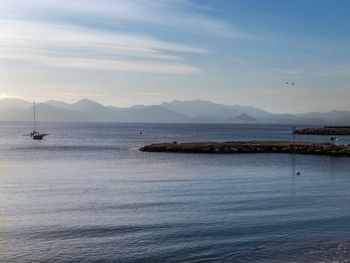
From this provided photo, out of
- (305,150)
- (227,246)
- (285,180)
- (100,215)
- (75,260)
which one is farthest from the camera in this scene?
(305,150)

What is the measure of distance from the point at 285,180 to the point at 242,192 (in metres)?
10.5

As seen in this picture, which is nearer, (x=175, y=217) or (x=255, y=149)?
(x=175, y=217)

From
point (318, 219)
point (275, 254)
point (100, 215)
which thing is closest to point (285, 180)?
point (318, 219)

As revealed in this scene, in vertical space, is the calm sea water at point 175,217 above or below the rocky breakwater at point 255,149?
below

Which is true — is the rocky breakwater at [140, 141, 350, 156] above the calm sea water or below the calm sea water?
above

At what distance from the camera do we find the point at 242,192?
38.2 m

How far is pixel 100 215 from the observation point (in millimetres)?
29359

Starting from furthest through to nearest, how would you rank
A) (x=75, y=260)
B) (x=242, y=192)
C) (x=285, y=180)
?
(x=285, y=180), (x=242, y=192), (x=75, y=260)

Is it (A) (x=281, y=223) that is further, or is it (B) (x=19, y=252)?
(A) (x=281, y=223)

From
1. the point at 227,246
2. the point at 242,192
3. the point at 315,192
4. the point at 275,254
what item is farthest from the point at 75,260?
the point at 315,192

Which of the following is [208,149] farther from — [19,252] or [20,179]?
[19,252]

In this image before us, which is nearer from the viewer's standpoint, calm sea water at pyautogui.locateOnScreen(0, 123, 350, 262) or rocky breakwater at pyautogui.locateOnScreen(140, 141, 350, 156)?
calm sea water at pyautogui.locateOnScreen(0, 123, 350, 262)

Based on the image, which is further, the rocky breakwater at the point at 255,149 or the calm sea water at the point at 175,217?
the rocky breakwater at the point at 255,149

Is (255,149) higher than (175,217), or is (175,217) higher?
(255,149)
